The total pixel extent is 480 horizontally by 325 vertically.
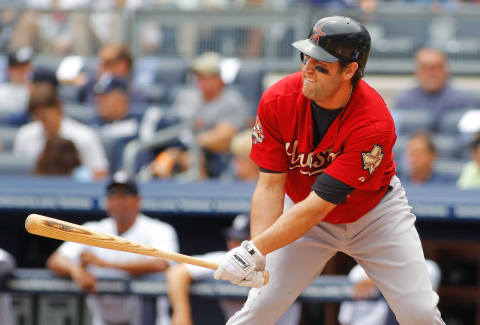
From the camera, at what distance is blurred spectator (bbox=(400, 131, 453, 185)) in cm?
619

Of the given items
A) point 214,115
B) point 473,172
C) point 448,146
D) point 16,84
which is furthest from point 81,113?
point 473,172

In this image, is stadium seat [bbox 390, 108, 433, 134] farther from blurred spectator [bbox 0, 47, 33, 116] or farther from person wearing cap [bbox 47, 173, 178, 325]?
blurred spectator [bbox 0, 47, 33, 116]

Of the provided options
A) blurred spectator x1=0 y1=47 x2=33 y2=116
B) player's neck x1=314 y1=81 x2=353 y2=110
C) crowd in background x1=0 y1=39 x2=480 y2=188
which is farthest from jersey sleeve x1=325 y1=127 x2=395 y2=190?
blurred spectator x1=0 y1=47 x2=33 y2=116

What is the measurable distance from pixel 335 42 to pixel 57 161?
354 cm

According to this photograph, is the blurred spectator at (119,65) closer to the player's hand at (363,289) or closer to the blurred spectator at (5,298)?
the blurred spectator at (5,298)

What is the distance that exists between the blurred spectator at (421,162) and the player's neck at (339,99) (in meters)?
2.62

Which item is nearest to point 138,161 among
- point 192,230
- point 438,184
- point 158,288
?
point 192,230

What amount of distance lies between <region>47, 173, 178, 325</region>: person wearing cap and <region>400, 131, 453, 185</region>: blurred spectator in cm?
184

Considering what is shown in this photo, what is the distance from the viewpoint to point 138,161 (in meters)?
6.63

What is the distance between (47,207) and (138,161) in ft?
3.11

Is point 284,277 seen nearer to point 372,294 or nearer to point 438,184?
point 372,294

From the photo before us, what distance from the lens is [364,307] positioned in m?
5.13

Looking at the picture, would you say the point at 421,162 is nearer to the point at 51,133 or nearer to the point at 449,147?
the point at 449,147

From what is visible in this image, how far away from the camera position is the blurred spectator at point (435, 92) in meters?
7.10
